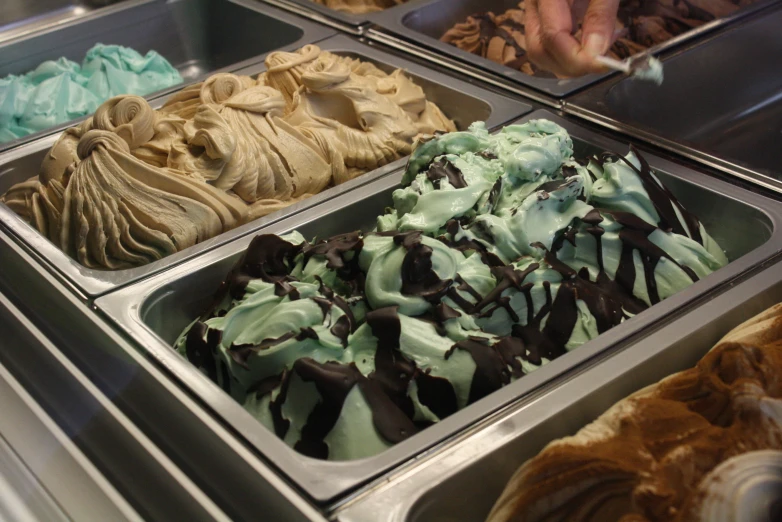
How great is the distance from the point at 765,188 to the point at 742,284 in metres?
0.37

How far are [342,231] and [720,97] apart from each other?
47.7 inches

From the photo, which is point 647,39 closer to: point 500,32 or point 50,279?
point 500,32

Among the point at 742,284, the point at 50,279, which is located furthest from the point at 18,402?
the point at 742,284

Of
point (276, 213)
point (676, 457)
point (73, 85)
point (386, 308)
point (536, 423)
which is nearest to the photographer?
point (676, 457)

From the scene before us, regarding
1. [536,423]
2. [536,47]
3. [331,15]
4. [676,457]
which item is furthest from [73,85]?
[676,457]

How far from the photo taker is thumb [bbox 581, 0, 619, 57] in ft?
5.64

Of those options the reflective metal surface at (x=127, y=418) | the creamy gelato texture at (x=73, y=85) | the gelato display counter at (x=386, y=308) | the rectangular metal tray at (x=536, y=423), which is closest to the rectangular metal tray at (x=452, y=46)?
the gelato display counter at (x=386, y=308)

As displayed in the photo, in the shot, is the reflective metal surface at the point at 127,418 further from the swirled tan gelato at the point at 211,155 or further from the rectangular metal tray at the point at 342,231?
the swirled tan gelato at the point at 211,155

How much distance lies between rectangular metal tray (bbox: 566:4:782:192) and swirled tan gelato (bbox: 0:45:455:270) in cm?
43

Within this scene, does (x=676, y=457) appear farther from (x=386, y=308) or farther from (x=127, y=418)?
(x=127, y=418)

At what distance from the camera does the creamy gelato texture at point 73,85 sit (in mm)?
2146

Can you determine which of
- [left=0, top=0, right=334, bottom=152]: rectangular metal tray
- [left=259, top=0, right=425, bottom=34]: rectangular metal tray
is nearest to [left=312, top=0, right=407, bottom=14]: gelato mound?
[left=259, top=0, right=425, bottom=34]: rectangular metal tray

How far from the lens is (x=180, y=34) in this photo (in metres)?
2.77

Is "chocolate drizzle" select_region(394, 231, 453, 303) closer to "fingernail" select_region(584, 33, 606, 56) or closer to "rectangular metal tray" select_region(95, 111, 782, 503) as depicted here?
"rectangular metal tray" select_region(95, 111, 782, 503)
